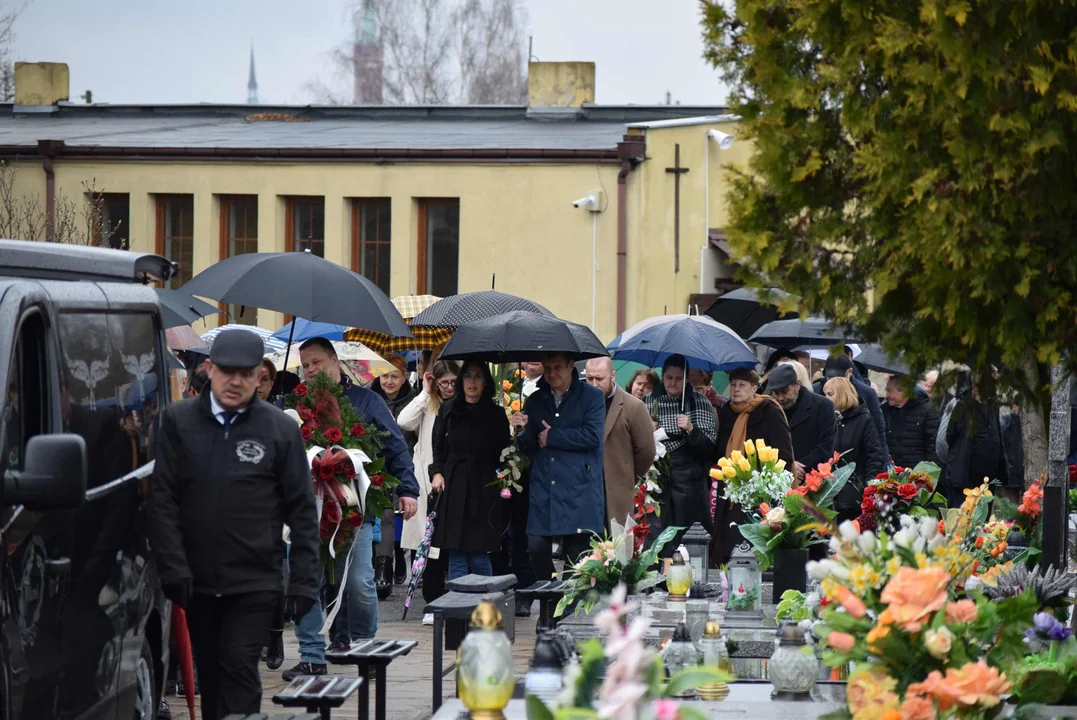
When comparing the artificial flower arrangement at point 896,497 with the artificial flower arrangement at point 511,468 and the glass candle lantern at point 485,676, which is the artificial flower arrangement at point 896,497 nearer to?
the artificial flower arrangement at point 511,468

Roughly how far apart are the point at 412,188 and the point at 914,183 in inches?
855

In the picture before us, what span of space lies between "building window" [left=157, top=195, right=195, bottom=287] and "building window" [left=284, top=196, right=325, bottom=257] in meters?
1.63

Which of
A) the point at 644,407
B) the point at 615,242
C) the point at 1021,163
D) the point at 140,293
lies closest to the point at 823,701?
the point at 1021,163

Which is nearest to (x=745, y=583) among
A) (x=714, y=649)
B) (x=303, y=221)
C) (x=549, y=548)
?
(x=714, y=649)

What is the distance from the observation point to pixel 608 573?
25.3ft

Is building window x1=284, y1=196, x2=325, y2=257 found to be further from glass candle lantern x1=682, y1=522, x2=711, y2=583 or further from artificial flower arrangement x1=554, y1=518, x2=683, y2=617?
artificial flower arrangement x1=554, y1=518, x2=683, y2=617

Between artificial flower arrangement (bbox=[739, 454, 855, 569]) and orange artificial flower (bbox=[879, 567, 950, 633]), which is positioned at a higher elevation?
orange artificial flower (bbox=[879, 567, 950, 633])

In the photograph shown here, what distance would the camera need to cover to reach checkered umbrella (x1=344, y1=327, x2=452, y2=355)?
14.9 meters

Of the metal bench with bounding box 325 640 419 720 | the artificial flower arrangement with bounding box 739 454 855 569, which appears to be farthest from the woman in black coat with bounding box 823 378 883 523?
the metal bench with bounding box 325 640 419 720

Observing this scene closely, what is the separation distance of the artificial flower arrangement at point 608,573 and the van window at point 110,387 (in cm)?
209

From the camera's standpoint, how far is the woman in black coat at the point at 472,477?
11344mm

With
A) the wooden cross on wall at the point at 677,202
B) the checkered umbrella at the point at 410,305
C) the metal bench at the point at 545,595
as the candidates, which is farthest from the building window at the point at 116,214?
the metal bench at the point at 545,595

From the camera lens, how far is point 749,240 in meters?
5.04

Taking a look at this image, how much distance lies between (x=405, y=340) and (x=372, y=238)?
11397mm
